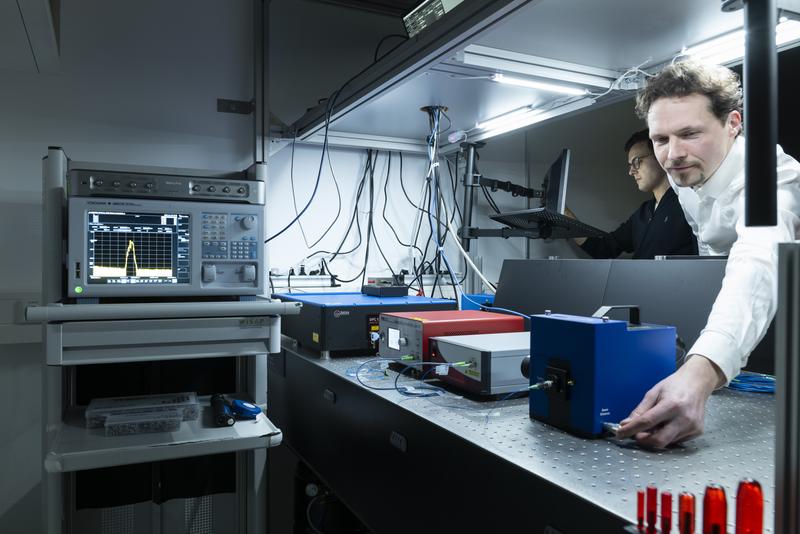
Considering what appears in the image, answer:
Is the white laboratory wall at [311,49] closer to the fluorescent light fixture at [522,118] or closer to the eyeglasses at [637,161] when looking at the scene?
the fluorescent light fixture at [522,118]

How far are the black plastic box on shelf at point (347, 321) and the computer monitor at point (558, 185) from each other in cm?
48

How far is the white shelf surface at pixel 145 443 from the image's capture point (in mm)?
1243

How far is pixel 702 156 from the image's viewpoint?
134cm

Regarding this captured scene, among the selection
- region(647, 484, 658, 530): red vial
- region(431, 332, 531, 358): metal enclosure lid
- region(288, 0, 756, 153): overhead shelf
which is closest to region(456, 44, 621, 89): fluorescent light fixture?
region(288, 0, 756, 153): overhead shelf

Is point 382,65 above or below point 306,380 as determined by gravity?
above

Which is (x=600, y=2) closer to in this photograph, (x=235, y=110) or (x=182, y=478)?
(x=235, y=110)

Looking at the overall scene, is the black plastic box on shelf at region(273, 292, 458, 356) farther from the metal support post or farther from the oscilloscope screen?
the metal support post

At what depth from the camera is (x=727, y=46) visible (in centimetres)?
126

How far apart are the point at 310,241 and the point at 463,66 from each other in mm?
1265

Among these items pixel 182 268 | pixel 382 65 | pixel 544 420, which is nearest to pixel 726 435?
pixel 544 420

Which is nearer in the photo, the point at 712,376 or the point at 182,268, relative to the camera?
the point at 712,376

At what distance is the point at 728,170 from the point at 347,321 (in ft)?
3.55

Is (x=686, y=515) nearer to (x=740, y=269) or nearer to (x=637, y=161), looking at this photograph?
(x=740, y=269)

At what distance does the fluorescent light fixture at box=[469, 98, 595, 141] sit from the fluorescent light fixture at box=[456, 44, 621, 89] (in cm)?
12
